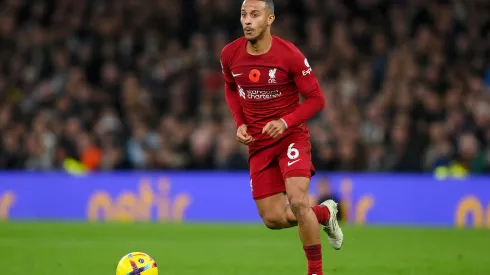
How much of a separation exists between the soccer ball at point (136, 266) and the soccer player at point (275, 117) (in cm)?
113

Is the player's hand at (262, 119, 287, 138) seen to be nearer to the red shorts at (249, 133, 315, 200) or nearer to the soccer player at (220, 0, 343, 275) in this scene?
the soccer player at (220, 0, 343, 275)

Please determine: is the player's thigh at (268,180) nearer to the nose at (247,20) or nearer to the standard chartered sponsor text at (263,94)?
the standard chartered sponsor text at (263,94)

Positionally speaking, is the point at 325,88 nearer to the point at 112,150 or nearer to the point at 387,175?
the point at 387,175

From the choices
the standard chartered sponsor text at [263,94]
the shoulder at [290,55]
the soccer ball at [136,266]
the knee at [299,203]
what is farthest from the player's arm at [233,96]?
the soccer ball at [136,266]

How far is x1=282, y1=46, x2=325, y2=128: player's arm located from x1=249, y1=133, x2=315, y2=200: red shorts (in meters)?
0.23

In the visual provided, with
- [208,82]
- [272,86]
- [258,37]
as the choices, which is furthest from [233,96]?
[208,82]

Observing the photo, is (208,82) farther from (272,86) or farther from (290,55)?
(290,55)

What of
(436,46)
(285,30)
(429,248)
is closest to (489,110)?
(436,46)

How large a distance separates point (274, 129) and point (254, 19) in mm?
972

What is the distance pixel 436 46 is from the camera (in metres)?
19.5

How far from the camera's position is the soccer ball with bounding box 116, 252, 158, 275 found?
7.86 metres

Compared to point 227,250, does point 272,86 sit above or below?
above

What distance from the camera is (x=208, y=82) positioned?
19.5m

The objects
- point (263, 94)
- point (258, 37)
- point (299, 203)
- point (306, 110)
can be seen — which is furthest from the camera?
point (263, 94)
